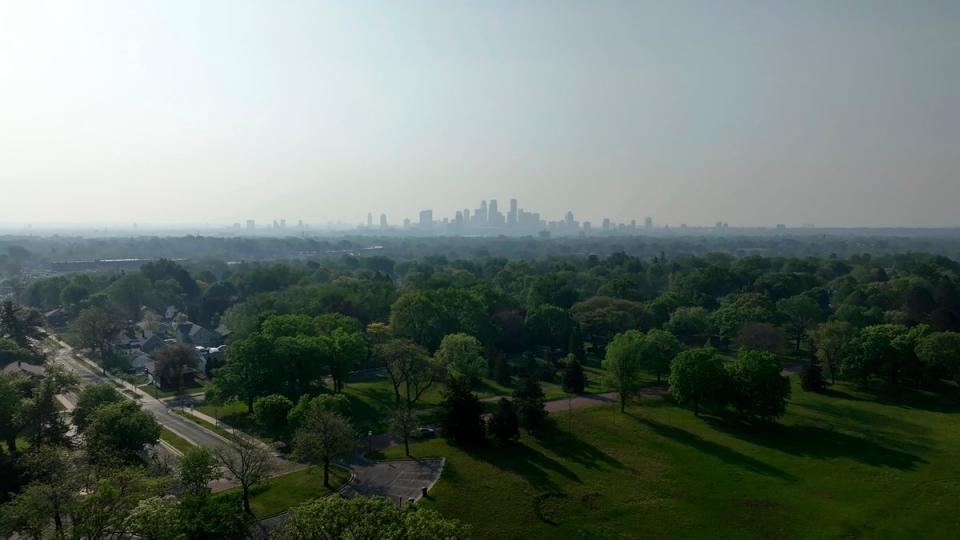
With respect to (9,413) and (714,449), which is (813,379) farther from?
(9,413)

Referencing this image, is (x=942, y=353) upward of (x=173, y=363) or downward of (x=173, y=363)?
upward

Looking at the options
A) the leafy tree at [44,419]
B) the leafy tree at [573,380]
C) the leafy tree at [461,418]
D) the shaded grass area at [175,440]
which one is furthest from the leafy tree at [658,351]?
the leafy tree at [44,419]

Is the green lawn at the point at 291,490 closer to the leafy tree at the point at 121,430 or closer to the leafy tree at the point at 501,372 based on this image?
the leafy tree at the point at 121,430

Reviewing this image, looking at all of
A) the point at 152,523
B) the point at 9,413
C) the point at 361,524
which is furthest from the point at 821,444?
the point at 9,413

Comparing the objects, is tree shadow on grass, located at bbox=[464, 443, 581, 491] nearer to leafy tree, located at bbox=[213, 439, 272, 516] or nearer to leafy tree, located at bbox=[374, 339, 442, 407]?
leafy tree, located at bbox=[374, 339, 442, 407]

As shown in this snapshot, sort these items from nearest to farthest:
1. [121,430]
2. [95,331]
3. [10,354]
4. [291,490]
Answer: [291,490]
[121,430]
[10,354]
[95,331]

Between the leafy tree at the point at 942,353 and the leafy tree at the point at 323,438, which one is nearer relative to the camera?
the leafy tree at the point at 323,438

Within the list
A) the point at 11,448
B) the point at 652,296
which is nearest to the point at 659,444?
the point at 11,448
